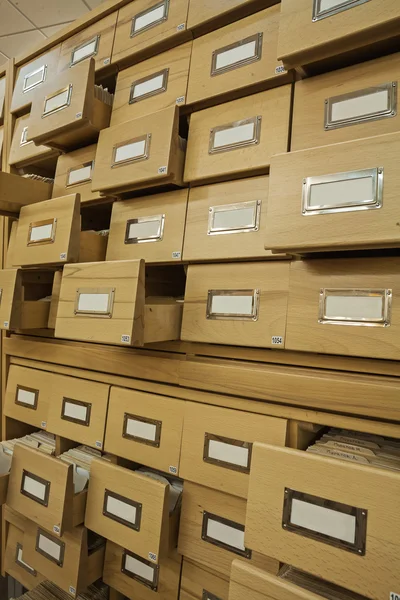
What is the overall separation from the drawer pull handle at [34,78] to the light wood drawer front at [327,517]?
5.23ft

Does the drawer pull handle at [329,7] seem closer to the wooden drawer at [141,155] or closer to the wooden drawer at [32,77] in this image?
the wooden drawer at [141,155]

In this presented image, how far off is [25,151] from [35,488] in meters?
1.22

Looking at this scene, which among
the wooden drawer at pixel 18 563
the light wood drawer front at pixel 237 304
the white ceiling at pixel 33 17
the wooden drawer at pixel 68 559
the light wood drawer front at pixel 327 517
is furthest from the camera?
the white ceiling at pixel 33 17

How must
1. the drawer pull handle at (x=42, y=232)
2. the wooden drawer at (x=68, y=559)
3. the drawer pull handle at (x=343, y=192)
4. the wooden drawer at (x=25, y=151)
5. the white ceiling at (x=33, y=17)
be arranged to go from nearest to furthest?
the drawer pull handle at (x=343, y=192)
the wooden drawer at (x=68, y=559)
the drawer pull handle at (x=42, y=232)
the wooden drawer at (x=25, y=151)
the white ceiling at (x=33, y=17)

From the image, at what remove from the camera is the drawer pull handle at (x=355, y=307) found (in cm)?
79

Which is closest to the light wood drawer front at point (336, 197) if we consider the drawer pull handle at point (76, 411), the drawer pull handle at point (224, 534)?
the drawer pull handle at point (224, 534)

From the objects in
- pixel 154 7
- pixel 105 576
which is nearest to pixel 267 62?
pixel 154 7

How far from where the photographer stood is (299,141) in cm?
94

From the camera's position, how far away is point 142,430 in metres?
1.14

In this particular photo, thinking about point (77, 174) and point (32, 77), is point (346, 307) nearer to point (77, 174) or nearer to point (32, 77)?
point (77, 174)

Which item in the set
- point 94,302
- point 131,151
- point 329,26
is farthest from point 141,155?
point 329,26

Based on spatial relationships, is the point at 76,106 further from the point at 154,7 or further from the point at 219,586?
the point at 219,586

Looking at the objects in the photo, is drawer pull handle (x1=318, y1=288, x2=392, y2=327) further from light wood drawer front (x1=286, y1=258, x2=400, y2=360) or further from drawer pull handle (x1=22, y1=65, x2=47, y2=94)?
drawer pull handle (x1=22, y1=65, x2=47, y2=94)

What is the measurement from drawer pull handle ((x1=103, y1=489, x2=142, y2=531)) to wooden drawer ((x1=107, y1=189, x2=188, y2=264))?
0.65 metres
